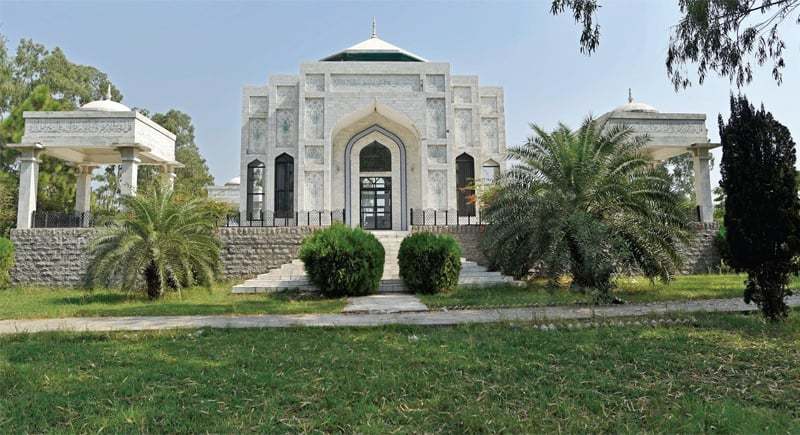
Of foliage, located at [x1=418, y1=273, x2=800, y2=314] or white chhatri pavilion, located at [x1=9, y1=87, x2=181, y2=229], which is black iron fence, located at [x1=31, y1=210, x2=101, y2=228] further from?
foliage, located at [x1=418, y1=273, x2=800, y2=314]

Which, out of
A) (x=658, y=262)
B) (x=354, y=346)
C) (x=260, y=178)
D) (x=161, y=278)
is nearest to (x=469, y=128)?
(x=260, y=178)

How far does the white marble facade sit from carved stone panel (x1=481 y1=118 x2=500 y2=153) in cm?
4

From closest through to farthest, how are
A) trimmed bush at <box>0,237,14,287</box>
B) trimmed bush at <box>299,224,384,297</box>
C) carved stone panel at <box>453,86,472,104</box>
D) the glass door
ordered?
1. trimmed bush at <box>299,224,384,297</box>
2. trimmed bush at <box>0,237,14,287</box>
3. carved stone panel at <box>453,86,472,104</box>
4. the glass door

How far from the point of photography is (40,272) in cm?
1470

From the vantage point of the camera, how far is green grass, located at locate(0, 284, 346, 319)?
8.22 meters

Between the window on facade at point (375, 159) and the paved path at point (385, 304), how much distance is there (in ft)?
33.7

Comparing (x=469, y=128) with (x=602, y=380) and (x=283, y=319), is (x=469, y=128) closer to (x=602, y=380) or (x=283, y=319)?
(x=283, y=319)

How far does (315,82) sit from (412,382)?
17110 mm

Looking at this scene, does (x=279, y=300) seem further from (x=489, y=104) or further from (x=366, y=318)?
(x=489, y=104)

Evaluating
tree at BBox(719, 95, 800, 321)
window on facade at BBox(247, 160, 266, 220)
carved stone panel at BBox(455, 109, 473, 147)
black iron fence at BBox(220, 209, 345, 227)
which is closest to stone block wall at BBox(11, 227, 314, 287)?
black iron fence at BBox(220, 209, 345, 227)

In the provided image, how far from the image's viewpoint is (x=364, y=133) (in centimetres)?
2003

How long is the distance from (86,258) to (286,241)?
624cm

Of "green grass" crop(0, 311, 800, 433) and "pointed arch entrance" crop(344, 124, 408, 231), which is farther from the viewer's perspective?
"pointed arch entrance" crop(344, 124, 408, 231)

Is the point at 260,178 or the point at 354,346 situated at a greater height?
the point at 260,178
